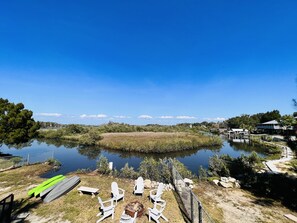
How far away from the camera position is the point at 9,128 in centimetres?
1689

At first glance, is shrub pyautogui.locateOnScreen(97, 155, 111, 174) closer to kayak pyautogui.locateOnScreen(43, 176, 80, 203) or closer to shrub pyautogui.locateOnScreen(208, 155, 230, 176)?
kayak pyautogui.locateOnScreen(43, 176, 80, 203)

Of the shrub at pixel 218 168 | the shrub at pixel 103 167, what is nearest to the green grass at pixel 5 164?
the shrub at pixel 103 167

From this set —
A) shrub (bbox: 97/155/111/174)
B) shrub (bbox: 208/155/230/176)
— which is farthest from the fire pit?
shrub (bbox: 208/155/230/176)

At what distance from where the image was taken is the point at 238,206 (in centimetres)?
730

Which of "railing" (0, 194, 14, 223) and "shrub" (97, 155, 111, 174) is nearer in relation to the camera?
"railing" (0, 194, 14, 223)

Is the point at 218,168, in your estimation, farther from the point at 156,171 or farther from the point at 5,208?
the point at 5,208

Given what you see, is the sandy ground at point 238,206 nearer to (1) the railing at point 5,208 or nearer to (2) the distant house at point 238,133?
(1) the railing at point 5,208

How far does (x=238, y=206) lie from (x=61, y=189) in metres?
8.34

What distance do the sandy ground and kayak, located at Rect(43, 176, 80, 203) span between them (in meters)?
6.72

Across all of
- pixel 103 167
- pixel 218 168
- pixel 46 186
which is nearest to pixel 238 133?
pixel 218 168

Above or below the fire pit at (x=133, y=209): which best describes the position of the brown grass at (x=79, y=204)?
below

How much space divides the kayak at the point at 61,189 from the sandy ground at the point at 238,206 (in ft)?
22.0

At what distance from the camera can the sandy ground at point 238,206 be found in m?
6.38

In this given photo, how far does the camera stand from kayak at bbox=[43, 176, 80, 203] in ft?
24.7
